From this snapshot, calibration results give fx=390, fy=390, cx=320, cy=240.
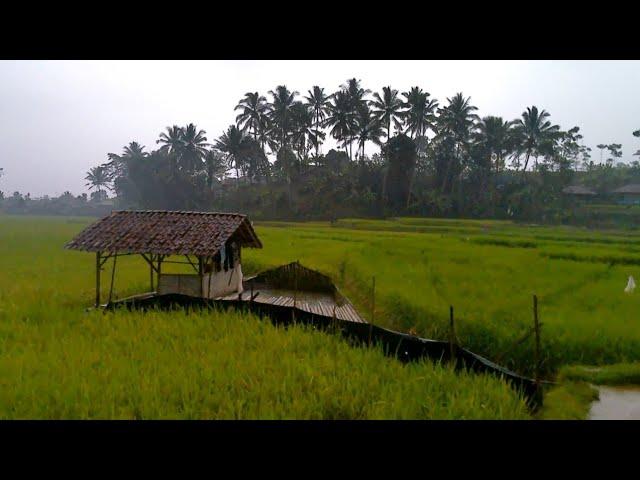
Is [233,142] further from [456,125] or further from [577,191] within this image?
→ [577,191]

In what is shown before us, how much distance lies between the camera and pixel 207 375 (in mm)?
4547

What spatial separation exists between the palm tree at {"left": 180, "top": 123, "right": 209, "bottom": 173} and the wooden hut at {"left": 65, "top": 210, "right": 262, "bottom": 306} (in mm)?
34992

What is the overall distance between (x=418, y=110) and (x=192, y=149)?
78.8ft

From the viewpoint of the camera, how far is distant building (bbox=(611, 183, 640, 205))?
105 feet

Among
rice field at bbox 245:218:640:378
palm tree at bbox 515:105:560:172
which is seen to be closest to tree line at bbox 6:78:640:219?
palm tree at bbox 515:105:560:172

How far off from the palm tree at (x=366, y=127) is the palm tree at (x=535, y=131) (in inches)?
478

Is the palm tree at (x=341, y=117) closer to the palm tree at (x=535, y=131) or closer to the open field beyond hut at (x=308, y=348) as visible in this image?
the palm tree at (x=535, y=131)

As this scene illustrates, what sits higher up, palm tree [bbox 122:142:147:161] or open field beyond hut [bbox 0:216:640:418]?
palm tree [bbox 122:142:147:161]

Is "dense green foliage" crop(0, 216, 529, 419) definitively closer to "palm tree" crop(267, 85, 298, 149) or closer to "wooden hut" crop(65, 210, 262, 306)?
"wooden hut" crop(65, 210, 262, 306)

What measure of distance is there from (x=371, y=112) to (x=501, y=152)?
12.7 meters

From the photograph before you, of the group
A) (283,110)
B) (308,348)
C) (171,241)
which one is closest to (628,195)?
(283,110)

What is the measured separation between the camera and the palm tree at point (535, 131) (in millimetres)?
33250

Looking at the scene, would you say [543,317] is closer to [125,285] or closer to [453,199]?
[125,285]

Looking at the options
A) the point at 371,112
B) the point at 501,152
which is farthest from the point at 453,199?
the point at 371,112
